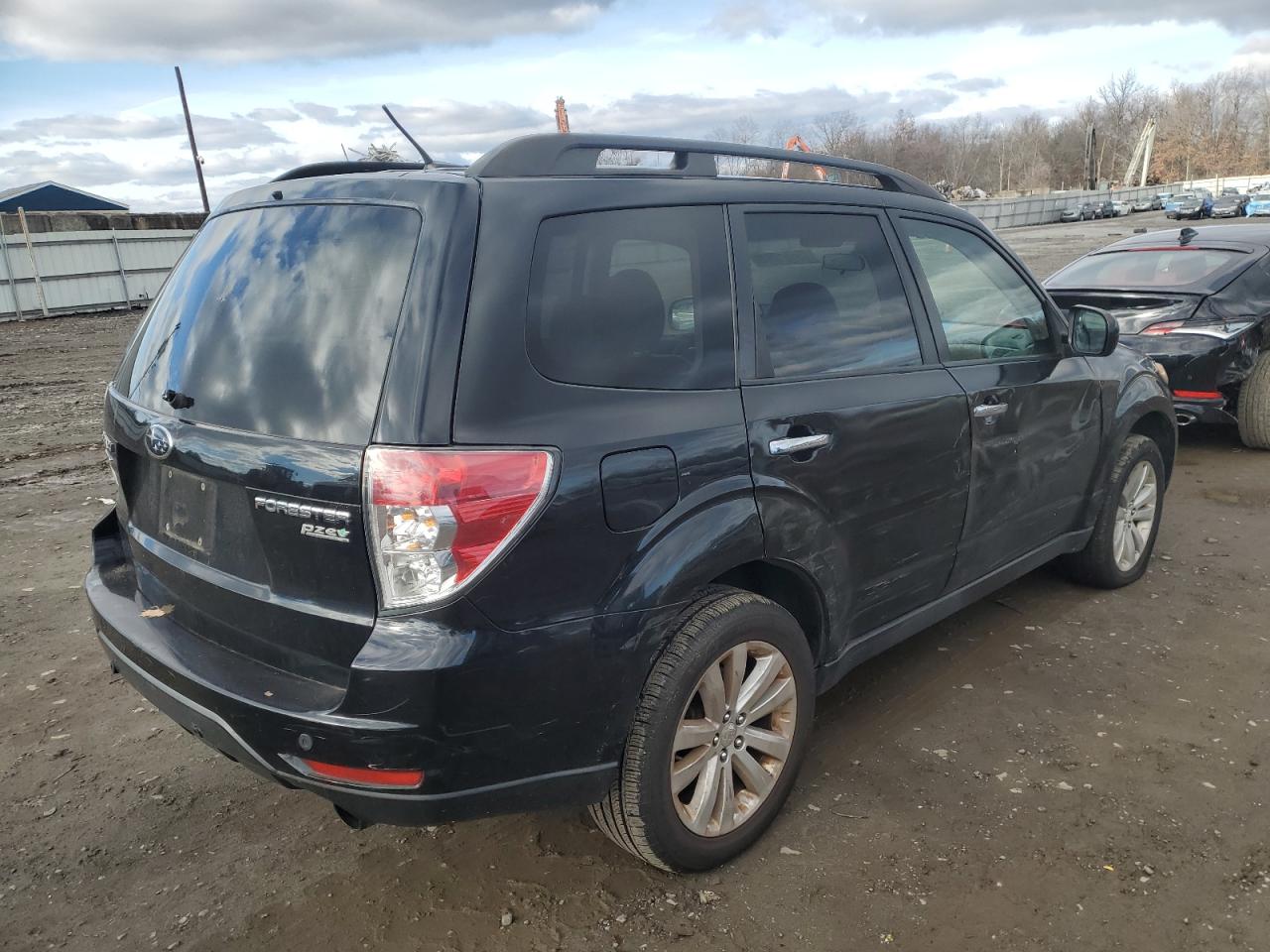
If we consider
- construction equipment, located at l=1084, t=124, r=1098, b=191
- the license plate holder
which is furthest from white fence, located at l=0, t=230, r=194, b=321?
construction equipment, located at l=1084, t=124, r=1098, b=191

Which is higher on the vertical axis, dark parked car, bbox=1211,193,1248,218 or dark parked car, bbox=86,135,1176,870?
dark parked car, bbox=86,135,1176,870

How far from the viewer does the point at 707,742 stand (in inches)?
102

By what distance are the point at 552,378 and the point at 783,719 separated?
4.15ft

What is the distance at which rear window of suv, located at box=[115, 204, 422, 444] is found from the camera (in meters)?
2.20

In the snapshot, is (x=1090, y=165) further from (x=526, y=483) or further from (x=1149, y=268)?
(x=526, y=483)

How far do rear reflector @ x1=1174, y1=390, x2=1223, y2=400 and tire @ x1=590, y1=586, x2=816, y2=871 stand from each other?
5.27 metres

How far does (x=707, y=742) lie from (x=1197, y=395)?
19.0 ft

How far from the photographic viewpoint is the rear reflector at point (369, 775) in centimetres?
216

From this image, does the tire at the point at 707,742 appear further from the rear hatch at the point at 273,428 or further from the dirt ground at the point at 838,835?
the rear hatch at the point at 273,428

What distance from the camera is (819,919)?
2.52 metres

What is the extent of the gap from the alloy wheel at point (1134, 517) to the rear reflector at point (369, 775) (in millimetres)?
3525

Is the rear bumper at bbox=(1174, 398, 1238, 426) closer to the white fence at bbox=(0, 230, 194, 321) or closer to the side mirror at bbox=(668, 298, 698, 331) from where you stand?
the side mirror at bbox=(668, 298, 698, 331)

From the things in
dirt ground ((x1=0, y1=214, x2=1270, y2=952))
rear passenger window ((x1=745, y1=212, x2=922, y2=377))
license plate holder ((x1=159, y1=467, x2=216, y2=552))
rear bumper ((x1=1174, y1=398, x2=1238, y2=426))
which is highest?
rear passenger window ((x1=745, y1=212, x2=922, y2=377))

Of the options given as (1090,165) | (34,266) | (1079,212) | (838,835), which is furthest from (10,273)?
(1090,165)
